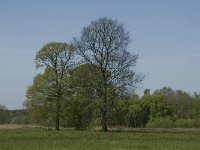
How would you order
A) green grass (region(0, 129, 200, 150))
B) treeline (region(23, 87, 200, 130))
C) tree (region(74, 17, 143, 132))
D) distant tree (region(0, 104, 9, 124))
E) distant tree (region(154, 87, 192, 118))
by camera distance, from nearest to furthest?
1. green grass (region(0, 129, 200, 150))
2. tree (region(74, 17, 143, 132))
3. treeline (region(23, 87, 200, 130))
4. distant tree (region(0, 104, 9, 124))
5. distant tree (region(154, 87, 192, 118))

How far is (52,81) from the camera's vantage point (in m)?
68.8

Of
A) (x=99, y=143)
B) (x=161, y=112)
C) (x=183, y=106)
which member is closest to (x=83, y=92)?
(x=99, y=143)

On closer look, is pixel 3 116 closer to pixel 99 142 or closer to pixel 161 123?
pixel 161 123

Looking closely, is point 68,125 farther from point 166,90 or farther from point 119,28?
point 166,90

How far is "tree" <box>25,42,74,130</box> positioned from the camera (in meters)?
68.0

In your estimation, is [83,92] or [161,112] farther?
[161,112]

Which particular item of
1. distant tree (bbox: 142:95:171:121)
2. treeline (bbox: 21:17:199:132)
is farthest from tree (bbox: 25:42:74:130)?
distant tree (bbox: 142:95:171:121)

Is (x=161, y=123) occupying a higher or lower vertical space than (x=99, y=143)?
higher

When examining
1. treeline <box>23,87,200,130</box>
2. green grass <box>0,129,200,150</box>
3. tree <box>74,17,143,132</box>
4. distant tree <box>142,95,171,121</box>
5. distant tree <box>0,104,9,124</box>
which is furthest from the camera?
distant tree <box>0,104,9,124</box>

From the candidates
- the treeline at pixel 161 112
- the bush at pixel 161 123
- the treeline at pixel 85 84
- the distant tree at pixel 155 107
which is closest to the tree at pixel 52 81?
the treeline at pixel 85 84

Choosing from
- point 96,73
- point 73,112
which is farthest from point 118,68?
point 73,112

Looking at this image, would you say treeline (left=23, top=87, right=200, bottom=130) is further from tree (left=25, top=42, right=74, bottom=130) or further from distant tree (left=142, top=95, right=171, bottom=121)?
tree (left=25, top=42, right=74, bottom=130)

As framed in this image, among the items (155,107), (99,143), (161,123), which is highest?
(155,107)

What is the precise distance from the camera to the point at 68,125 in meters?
71.3
